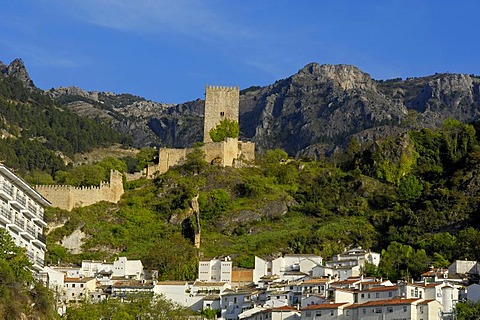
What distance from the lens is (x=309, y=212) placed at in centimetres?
10731

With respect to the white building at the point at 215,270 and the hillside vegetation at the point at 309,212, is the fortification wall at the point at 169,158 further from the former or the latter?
the white building at the point at 215,270

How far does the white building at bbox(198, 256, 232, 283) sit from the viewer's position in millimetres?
91562

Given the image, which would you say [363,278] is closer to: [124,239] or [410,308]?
[410,308]

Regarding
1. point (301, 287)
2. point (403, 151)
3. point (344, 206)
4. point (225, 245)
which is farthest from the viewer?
point (403, 151)

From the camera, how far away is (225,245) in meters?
100

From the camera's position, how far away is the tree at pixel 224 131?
124 metres

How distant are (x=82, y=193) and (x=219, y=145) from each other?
1676 centimetres

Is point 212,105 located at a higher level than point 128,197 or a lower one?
higher

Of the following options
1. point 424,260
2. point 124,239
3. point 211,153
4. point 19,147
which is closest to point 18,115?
point 19,147

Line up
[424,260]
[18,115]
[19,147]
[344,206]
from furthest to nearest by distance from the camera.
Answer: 1. [18,115]
2. [19,147]
3. [344,206]
4. [424,260]

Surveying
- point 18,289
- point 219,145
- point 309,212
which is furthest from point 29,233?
point 219,145

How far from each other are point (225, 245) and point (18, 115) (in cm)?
6704

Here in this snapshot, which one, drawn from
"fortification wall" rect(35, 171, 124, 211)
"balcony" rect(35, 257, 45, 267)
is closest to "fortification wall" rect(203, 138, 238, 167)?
"fortification wall" rect(35, 171, 124, 211)

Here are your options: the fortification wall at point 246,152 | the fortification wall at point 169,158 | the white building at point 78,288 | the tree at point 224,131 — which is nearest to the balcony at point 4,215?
the white building at point 78,288
